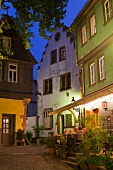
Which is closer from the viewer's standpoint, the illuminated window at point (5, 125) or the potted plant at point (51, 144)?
the potted plant at point (51, 144)

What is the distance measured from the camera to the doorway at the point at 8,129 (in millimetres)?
22422

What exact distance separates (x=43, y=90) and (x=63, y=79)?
3025mm

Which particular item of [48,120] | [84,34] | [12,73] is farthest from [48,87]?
[84,34]

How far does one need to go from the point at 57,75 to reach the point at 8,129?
8887mm

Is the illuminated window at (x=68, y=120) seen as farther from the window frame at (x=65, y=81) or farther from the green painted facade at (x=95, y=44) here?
the green painted facade at (x=95, y=44)

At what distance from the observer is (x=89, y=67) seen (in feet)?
62.8

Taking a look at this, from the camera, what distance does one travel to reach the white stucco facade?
89.5 feet

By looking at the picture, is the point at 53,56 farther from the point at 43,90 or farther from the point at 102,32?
the point at 102,32

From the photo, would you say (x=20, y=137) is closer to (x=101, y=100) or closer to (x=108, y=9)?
(x=101, y=100)

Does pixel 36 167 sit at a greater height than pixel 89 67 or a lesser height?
lesser

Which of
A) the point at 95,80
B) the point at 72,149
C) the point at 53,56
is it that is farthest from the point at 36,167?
the point at 53,56

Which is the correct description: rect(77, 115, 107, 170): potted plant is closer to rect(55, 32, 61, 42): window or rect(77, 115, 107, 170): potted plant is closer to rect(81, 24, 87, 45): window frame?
rect(81, 24, 87, 45): window frame

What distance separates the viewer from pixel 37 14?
15953 millimetres

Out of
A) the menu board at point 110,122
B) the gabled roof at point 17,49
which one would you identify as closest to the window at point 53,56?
the gabled roof at point 17,49
